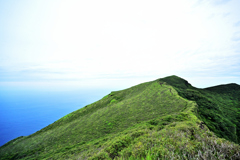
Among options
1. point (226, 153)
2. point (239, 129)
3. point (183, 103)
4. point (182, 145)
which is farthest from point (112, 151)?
point (239, 129)

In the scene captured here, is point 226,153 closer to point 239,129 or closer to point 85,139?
point 85,139

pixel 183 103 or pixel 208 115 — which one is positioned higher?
pixel 183 103

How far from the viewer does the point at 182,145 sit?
863 centimetres

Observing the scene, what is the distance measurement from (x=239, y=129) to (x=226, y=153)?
51.1 meters

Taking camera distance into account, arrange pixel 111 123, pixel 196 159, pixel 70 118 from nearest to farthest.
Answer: pixel 196 159
pixel 111 123
pixel 70 118

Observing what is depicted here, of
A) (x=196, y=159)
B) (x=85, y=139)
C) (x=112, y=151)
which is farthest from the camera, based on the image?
(x=85, y=139)

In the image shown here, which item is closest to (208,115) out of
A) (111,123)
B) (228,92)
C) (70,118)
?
(111,123)

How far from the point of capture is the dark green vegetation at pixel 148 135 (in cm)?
831

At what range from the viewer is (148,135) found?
15.1 metres

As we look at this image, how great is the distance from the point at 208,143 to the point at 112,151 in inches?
413

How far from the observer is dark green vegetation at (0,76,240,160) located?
27.3ft

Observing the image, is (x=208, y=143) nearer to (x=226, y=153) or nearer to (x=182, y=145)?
(x=226, y=153)

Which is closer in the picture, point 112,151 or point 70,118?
point 112,151

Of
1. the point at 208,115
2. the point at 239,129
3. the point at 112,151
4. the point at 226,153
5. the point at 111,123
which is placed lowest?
the point at 239,129
